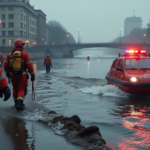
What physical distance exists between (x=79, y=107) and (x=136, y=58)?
3687 mm

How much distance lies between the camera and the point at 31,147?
445 cm

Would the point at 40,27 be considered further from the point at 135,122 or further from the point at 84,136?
the point at 84,136

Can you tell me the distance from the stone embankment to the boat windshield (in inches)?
213

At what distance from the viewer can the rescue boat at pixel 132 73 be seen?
972cm

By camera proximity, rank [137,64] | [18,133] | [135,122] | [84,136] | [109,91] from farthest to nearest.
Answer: [109,91] → [137,64] → [135,122] → [18,133] → [84,136]

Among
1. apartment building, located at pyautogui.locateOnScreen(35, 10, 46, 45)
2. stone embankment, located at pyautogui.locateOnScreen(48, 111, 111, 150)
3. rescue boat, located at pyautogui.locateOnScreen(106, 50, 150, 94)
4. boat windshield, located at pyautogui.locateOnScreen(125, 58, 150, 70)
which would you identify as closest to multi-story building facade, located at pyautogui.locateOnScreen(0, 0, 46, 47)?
apartment building, located at pyautogui.locateOnScreen(35, 10, 46, 45)

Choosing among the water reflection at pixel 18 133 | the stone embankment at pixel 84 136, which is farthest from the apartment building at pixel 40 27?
the stone embankment at pixel 84 136

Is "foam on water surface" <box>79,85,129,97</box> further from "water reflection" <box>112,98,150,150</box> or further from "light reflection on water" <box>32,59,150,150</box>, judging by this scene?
"water reflection" <box>112,98,150,150</box>

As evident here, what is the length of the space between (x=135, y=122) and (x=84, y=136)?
1.89 meters

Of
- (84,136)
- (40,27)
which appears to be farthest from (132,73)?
(40,27)

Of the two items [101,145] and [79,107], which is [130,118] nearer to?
[79,107]

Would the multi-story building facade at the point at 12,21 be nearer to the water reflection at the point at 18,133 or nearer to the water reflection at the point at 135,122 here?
the water reflection at the point at 135,122

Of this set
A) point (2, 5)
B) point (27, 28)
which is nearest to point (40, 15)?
point (27, 28)

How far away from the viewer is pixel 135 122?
249 inches
